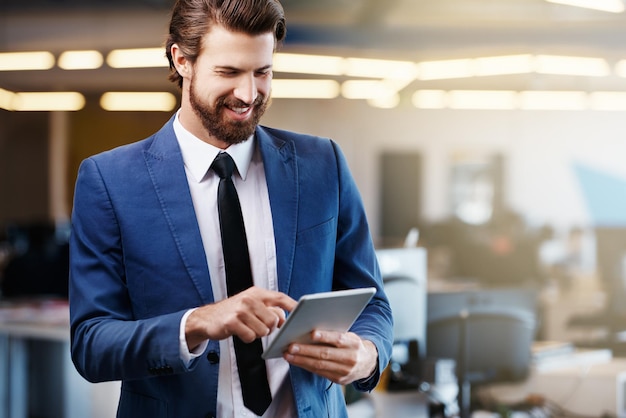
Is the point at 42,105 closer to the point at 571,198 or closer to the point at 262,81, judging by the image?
the point at 571,198

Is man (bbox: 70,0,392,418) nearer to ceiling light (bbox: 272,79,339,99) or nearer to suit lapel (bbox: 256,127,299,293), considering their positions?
suit lapel (bbox: 256,127,299,293)

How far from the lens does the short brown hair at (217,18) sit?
4.54 ft

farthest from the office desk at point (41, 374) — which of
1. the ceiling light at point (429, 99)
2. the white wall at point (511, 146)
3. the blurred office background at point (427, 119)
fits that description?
the ceiling light at point (429, 99)

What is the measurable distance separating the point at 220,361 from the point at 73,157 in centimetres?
930

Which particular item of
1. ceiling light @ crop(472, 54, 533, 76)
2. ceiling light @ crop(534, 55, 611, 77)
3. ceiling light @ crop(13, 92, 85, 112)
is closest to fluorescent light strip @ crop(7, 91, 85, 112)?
ceiling light @ crop(13, 92, 85, 112)

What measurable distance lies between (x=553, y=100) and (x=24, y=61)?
700cm

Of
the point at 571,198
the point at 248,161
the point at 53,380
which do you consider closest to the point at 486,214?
the point at 571,198

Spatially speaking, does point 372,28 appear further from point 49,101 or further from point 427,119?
point 49,101

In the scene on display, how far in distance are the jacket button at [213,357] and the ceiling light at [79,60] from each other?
7.49 metres

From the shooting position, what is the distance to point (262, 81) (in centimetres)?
142

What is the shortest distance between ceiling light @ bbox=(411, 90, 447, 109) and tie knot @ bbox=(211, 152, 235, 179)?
965cm

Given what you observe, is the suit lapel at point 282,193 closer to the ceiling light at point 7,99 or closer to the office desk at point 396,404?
the office desk at point 396,404

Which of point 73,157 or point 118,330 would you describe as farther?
point 73,157

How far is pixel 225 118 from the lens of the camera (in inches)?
55.5
